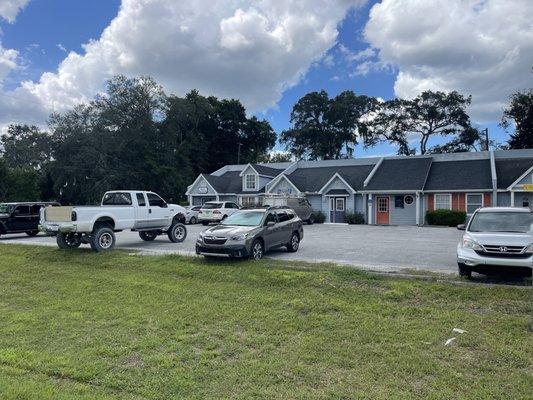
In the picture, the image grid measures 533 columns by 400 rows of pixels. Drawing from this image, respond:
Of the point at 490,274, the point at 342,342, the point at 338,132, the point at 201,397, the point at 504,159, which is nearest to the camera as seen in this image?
the point at 201,397

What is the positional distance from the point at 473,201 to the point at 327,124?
38170 mm

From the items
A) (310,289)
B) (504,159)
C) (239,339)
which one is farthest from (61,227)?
(504,159)

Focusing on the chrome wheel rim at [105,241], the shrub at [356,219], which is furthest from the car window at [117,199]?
the shrub at [356,219]

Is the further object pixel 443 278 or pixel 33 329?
pixel 443 278

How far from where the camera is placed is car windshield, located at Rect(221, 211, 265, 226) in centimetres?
1298

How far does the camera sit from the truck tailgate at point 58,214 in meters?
14.0

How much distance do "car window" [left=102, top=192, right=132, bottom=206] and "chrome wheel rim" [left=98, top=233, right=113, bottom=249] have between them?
1626mm

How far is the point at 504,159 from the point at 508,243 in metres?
27.9

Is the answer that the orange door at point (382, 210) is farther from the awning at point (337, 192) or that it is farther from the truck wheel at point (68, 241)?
the truck wheel at point (68, 241)

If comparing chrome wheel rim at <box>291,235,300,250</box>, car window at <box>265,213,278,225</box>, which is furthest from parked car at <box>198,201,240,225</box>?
car window at <box>265,213,278,225</box>

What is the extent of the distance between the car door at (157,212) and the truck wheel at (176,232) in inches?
16.8

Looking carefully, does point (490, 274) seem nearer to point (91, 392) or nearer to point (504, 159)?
point (91, 392)

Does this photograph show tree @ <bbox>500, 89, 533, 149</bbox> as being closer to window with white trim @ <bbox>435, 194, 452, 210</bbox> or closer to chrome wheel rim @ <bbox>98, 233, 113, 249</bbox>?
window with white trim @ <bbox>435, 194, 452, 210</bbox>

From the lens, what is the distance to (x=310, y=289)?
8547mm
